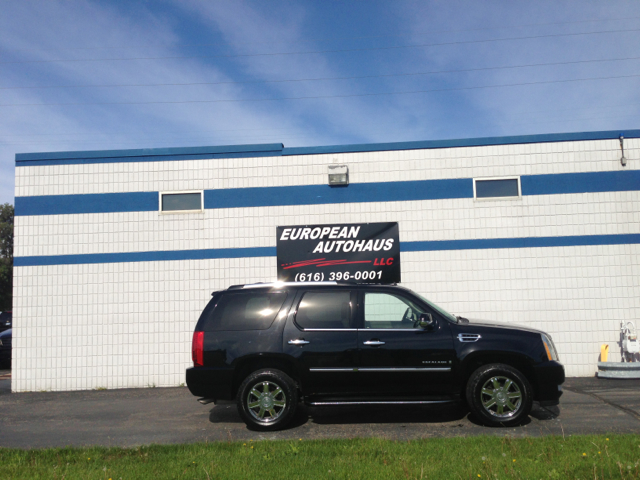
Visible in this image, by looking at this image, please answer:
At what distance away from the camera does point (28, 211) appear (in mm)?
11078

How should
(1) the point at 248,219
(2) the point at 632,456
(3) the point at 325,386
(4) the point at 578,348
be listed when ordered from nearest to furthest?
(2) the point at 632,456
(3) the point at 325,386
(4) the point at 578,348
(1) the point at 248,219

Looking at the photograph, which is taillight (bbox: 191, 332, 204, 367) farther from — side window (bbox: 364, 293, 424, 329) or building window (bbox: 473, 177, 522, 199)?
building window (bbox: 473, 177, 522, 199)

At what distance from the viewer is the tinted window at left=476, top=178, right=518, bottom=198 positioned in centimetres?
1094

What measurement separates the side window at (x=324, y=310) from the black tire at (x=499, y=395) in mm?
1772

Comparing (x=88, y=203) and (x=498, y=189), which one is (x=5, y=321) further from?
(x=498, y=189)

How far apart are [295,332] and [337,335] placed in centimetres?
55

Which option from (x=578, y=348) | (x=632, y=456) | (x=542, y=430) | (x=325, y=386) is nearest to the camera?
(x=632, y=456)

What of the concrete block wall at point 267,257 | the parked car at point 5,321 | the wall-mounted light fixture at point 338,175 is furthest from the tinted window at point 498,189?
the parked car at point 5,321

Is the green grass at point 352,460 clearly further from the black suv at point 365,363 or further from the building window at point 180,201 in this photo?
the building window at point 180,201

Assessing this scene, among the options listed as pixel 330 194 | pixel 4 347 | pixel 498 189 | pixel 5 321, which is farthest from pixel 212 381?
pixel 5 321

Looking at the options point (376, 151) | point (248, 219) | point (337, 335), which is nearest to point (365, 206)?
point (376, 151)

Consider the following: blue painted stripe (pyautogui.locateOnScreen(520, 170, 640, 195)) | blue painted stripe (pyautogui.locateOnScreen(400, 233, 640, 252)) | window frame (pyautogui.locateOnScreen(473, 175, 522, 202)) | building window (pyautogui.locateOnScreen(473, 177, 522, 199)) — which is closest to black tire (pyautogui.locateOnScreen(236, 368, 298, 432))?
blue painted stripe (pyautogui.locateOnScreen(400, 233, 640, 252))

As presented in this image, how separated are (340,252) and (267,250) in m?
1.55

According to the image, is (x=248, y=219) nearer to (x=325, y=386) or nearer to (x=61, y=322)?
(x=61, y=322)
